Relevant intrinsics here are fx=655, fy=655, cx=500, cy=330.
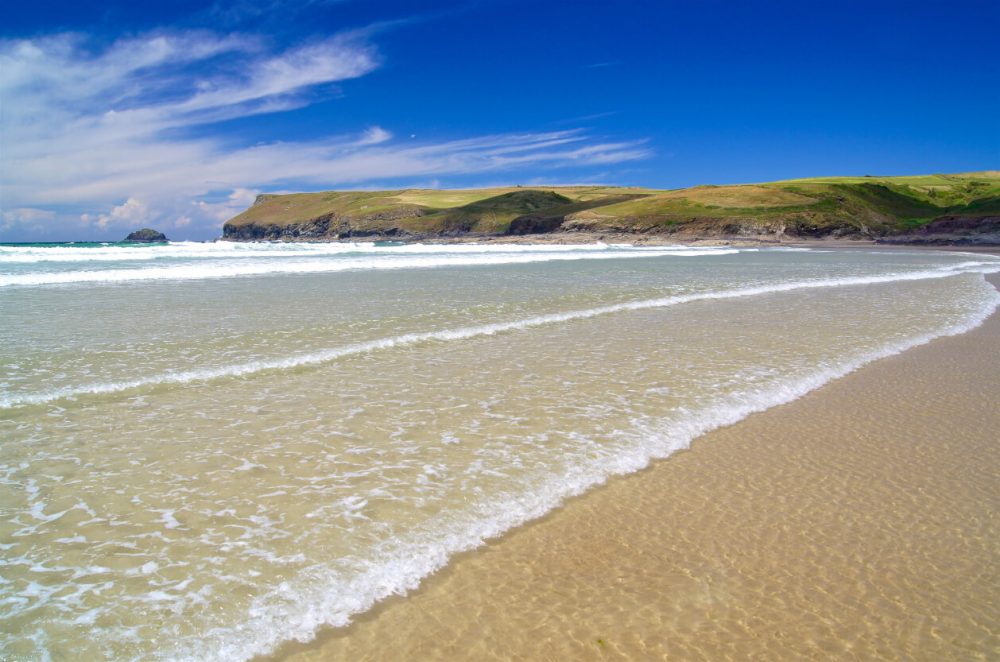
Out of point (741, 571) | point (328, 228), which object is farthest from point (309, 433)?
point (328, 228)

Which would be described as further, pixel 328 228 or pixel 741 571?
pixel 328 228

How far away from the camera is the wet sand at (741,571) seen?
3291mm

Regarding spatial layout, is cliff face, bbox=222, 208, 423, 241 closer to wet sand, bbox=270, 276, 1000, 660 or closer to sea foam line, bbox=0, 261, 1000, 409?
sea foam line, bbox=0, 261, 1000, 409

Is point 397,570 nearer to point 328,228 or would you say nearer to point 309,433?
point 309,433

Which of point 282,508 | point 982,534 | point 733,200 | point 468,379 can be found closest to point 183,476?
point 282,508

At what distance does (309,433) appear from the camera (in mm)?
6340

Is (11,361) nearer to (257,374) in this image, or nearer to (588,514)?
(257,374)

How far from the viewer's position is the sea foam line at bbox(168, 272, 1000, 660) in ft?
10.7

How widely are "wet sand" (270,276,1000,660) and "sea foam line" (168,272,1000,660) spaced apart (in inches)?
4.7

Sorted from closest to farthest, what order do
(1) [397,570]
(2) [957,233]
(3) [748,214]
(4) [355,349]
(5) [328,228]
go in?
(1) [397,570], (4) [355,349], (2) [957,233], (3) [748,214], (5) [328,228]

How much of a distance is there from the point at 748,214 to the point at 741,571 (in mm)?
92202

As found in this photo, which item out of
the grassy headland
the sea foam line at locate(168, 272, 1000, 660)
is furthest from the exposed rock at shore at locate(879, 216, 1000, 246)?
the sea foam line at locate(168, 272, 1000, 660)

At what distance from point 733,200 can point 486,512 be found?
99.9 m

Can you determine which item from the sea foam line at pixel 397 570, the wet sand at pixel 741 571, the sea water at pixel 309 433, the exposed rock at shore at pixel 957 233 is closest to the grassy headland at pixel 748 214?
the exposed rock at shore at pixel 957 233
